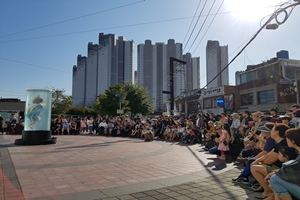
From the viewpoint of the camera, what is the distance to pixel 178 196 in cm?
431

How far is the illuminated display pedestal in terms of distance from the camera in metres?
12.2

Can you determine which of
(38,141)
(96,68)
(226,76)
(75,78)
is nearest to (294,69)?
(226,76)

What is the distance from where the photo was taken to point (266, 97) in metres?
38.4

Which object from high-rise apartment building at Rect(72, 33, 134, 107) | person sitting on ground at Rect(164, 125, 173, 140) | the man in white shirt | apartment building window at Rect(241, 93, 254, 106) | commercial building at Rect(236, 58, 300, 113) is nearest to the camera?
person sitting on ground at Rect(164, 125, 173, 140)

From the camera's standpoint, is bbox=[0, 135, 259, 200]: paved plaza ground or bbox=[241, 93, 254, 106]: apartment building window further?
bbox=[241, 93, 254, 106]: apartment building window

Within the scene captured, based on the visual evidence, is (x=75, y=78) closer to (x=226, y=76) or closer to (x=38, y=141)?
(x=226, y=76)

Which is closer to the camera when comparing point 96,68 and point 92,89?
point 96,68

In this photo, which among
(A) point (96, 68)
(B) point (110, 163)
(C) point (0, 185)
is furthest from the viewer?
(A) point (96, 68)

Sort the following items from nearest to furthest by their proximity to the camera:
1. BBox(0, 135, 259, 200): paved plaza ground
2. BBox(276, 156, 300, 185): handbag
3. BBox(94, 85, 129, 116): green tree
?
BBox(276, 156, 300, 185): handbag
BBox(0, 135, 259, 200): paved plaza ground
BBox(94, 85, 129, 116): green tree

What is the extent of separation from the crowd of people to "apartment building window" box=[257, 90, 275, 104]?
2605 centimetres

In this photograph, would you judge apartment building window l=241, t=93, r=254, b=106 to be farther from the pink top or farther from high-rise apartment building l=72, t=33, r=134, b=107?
the pink top

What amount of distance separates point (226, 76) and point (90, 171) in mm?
44105

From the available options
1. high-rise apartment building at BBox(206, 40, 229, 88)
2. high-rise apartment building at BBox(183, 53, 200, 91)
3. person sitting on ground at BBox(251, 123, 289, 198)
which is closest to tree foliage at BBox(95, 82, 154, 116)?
high-rise apartment building at BBox(183, 53, 200, 91)

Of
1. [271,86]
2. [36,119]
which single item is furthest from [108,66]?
[36,119]
